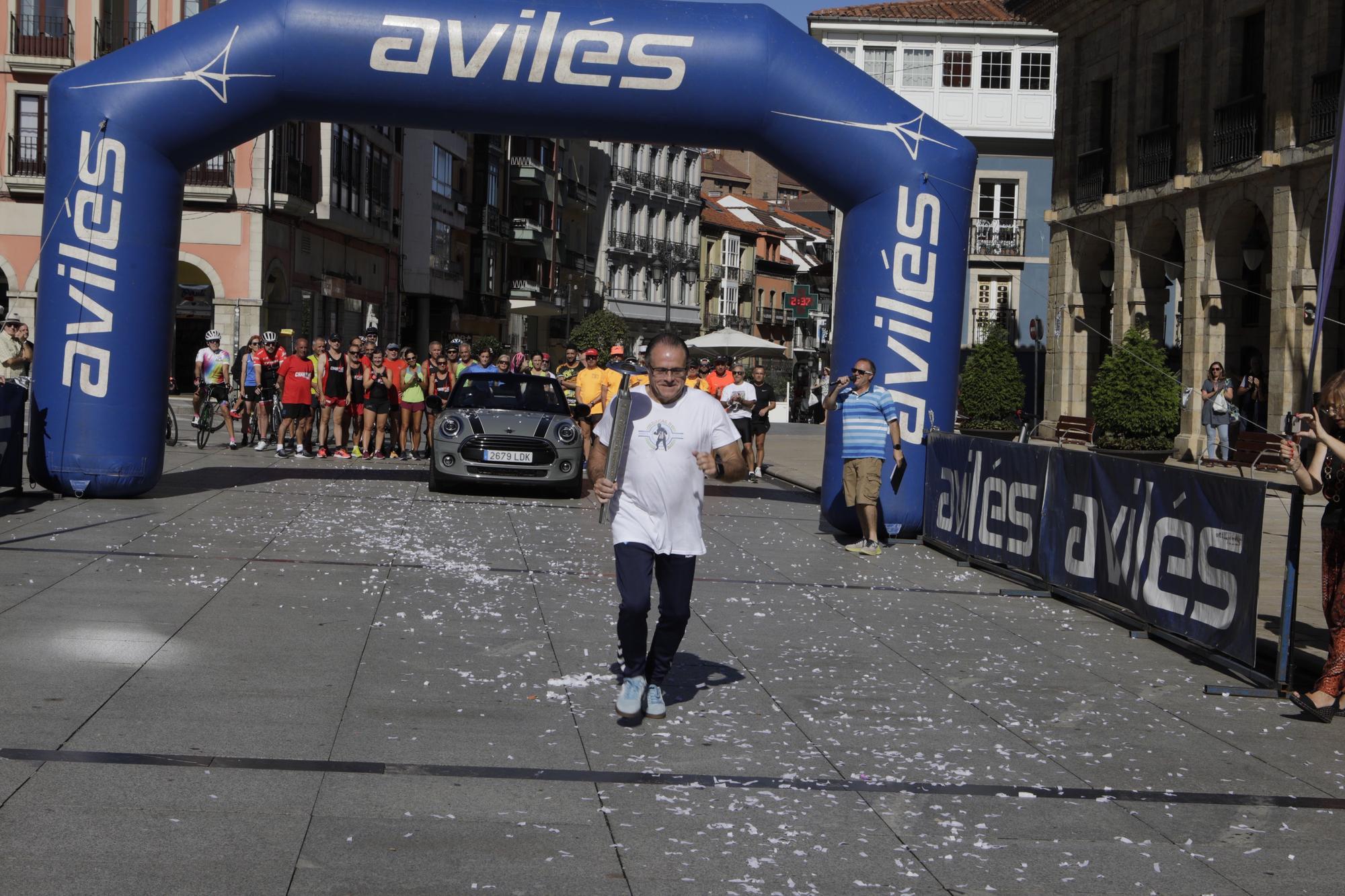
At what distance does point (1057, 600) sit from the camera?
1173 cm

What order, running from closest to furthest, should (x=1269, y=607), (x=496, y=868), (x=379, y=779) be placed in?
(x=496, y=868) < (x=379, y=779) < (x=1269, y=607)

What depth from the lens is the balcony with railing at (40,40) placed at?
134ft

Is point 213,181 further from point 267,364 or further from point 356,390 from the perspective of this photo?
point 356,390

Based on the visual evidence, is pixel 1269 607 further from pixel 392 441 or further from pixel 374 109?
pixel 392 441

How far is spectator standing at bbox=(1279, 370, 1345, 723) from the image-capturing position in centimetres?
772

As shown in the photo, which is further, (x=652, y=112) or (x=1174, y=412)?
(x=1174, y=412)

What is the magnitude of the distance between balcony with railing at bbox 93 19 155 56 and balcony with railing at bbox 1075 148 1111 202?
74.3 ft

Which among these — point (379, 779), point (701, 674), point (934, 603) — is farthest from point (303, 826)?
point (934, 603)

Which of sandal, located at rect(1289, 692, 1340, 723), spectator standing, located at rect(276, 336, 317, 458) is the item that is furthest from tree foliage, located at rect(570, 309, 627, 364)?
sandal, located at rect(1289, 692, 1340, 723)

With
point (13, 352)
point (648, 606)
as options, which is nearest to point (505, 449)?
point (13, 352)

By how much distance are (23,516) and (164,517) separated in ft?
3.79

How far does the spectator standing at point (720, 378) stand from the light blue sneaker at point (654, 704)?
17.2m

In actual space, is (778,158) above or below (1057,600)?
above

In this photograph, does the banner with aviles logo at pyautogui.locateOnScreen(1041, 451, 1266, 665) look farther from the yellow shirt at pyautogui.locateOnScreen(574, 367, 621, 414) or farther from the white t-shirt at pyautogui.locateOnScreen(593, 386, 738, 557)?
the yellow shirt at pyautogui.locateOnScreen(574, 367, 621, 414)
